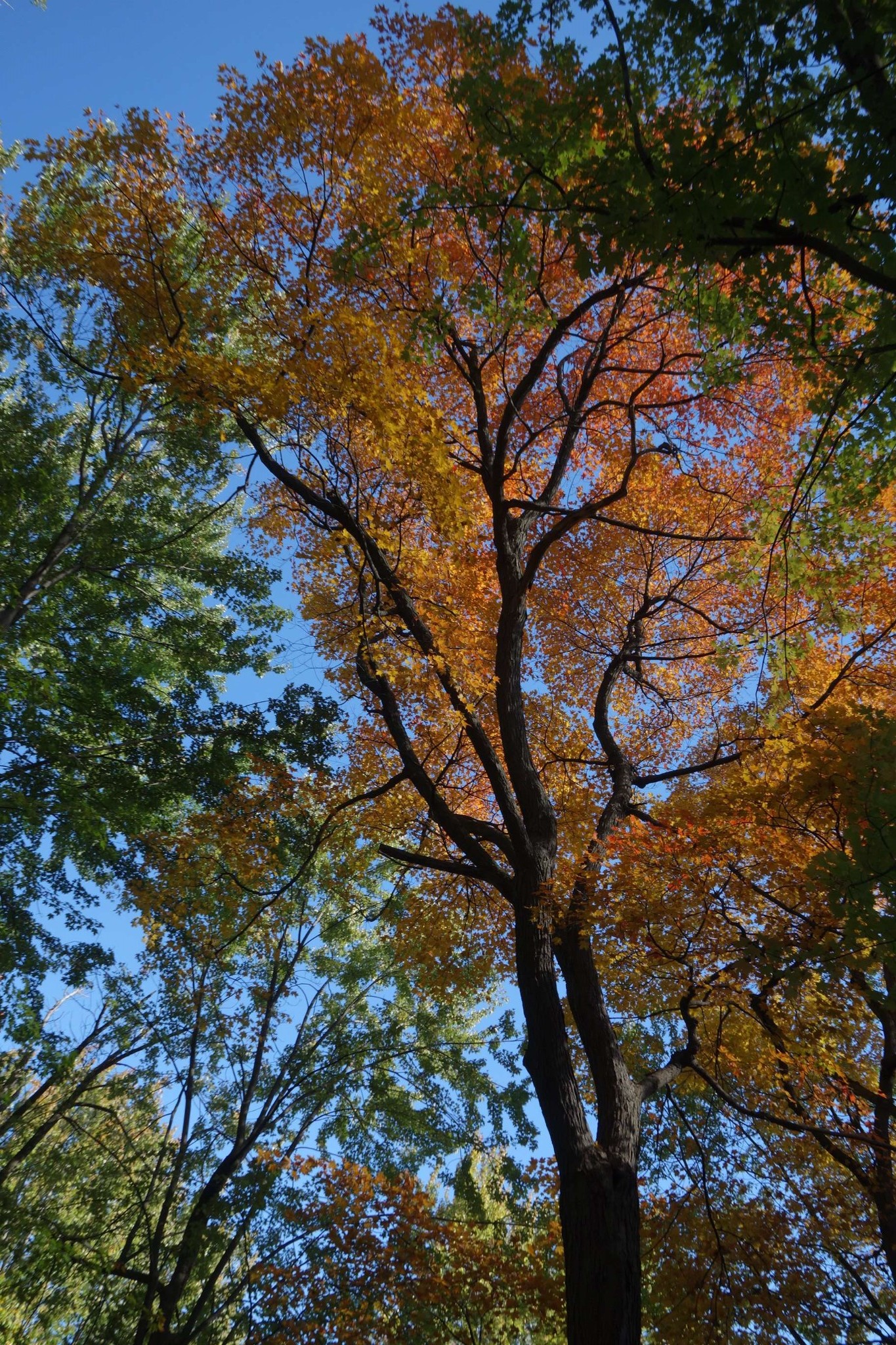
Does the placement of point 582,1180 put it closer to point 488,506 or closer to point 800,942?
point 800,942

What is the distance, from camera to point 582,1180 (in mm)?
4059

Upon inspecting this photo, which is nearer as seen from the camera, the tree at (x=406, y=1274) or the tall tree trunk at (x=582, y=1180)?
the tall tree trunk at (x=582, y=1180)

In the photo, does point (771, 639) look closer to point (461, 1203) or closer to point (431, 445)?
point (431, 445)

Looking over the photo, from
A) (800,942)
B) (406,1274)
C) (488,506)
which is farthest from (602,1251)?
(488,506)

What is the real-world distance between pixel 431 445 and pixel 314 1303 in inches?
331

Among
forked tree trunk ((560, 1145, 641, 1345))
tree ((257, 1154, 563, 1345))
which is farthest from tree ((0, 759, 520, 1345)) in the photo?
forked tree trunk ((560, 1145, 641, 1345))

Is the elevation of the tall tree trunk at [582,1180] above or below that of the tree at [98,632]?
below

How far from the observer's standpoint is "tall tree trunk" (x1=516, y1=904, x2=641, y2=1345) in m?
3.61

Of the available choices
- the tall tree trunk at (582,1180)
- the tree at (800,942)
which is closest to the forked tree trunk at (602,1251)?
the tall tree trunk at (582,1180)

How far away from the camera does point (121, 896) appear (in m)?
9.89

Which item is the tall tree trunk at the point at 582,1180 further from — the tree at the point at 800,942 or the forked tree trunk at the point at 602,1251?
→ the tree at the point at 800,942

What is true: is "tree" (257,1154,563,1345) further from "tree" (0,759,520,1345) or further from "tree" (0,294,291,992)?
"tree" (0,294,291,992)

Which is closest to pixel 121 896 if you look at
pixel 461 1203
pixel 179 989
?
pixel 179 989

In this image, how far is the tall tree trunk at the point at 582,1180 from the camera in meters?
3.61
